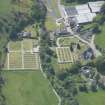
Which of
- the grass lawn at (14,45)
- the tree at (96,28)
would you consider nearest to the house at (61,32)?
the tree at (96,28)

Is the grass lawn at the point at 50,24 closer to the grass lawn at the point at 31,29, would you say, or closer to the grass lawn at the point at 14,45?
the grass lawn at the point at 31,29

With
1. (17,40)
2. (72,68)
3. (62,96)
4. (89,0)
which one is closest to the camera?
(62,96)

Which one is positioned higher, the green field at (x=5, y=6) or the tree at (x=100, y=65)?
the green field at (x=5, y=6)

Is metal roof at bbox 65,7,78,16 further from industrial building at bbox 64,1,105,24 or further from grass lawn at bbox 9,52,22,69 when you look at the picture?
grass lawn at bbox 9,52,22,69

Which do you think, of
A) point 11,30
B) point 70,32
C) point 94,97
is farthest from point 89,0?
point 94,97

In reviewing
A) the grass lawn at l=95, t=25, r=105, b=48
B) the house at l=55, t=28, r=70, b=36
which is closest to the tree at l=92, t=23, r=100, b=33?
the grass lawn at l=95, t=25, r=105, b=48

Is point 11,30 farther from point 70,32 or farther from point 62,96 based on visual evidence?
point 62,96
